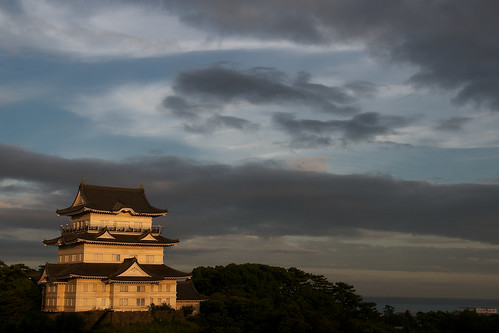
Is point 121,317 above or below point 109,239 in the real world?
below

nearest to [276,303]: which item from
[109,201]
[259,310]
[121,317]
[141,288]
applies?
[259,310]

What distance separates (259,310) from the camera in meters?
61.9

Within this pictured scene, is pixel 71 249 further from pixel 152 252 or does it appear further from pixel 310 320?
pixel 310 320

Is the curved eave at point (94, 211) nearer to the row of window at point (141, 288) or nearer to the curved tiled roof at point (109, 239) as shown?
the curved tiled roof at point (109, 239)

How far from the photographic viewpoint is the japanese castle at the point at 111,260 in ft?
203

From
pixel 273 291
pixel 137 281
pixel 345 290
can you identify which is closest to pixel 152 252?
pixel 137 281

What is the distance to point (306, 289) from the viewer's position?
7250cm

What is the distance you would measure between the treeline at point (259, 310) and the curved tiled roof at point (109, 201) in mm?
9576

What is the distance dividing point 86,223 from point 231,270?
21180mm

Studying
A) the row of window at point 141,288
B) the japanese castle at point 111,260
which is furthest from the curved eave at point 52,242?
the row of window at point 141,288

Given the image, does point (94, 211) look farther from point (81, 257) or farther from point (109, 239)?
point (81, 257)

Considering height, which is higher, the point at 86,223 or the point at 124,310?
the point at 86,223

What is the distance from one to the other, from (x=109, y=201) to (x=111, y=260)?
6701 millimetres

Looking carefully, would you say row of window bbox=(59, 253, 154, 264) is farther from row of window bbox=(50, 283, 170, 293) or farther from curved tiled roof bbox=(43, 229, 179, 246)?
row of window bbox=(50, 283, 170, 293)
